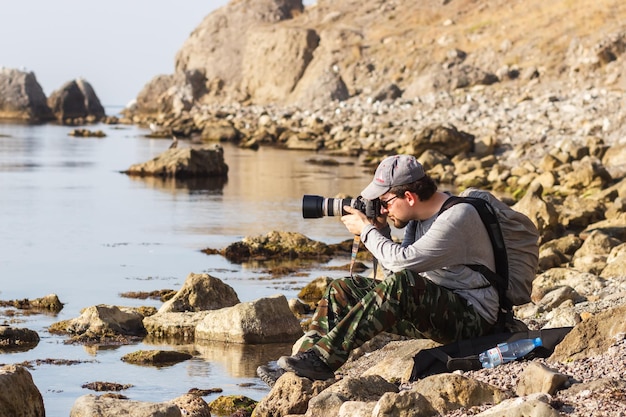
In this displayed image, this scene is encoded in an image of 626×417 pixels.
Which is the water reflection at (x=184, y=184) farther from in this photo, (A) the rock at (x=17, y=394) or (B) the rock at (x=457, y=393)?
(B) the rock at (x=457, y=393)

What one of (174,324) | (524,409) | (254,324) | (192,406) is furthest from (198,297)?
(524,409)


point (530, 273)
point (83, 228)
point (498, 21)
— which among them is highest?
point (498, 21)

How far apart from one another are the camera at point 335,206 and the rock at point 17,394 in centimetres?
187

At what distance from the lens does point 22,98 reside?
78.8 metres

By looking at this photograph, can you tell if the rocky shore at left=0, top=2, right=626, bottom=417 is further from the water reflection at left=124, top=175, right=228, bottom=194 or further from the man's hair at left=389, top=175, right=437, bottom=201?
the man's hair at left=389, top=175, right=437, bottom=201

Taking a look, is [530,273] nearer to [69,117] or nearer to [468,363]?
[468,363]

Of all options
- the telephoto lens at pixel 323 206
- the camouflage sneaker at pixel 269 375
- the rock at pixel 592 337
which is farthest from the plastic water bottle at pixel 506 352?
the camouflage sneaker at pixel 269 375

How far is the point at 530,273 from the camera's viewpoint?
255 inches

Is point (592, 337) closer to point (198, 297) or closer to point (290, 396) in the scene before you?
point (290, 396)

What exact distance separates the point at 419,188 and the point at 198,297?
4.57 metres

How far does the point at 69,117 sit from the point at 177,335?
7019 centimetres

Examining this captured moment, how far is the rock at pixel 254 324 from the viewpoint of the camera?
30.5ft

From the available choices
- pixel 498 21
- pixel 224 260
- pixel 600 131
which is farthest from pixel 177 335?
pixel 498 21

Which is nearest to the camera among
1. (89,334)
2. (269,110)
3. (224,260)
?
(89,334)
